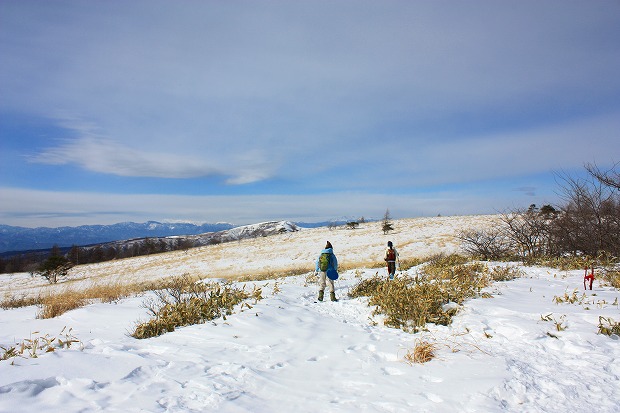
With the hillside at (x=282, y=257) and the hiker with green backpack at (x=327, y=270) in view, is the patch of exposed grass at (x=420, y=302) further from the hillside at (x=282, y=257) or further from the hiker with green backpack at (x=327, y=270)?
the hillside at (x=282, y=257)

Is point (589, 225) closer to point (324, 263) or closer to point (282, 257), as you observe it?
point (324, 263)

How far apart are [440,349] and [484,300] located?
2.97 metres

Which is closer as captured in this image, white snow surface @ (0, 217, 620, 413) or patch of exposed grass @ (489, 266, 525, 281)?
white snow surface @ (0, 217, 620, 413)

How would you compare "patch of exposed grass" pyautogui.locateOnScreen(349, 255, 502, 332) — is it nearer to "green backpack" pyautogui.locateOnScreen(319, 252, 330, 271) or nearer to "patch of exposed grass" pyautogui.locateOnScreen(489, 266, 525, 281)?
"patch of exposed grass" pyautogui.locateOnScreen(489, 266, 525, 281)

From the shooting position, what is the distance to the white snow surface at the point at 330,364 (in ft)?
10.3

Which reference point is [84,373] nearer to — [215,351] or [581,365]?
[215,351]

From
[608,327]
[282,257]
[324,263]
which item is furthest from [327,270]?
[282,257]

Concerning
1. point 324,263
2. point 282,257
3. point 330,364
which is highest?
point 324,263

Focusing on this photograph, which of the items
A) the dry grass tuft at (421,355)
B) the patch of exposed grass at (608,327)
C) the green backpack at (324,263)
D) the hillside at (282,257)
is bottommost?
the hillside at (282,257)

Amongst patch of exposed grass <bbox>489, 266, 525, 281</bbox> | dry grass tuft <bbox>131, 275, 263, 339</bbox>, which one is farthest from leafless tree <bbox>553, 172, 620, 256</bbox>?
dry grass tuft <bbox>131, 275, 263, 339</bbox>

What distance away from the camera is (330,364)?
442 cm

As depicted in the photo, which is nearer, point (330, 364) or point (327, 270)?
point (330, 364)

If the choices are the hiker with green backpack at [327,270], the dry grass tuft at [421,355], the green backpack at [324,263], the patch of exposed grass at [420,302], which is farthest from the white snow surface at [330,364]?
the green backpack at [324,263]

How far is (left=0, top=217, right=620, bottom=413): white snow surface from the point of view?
313 cm
